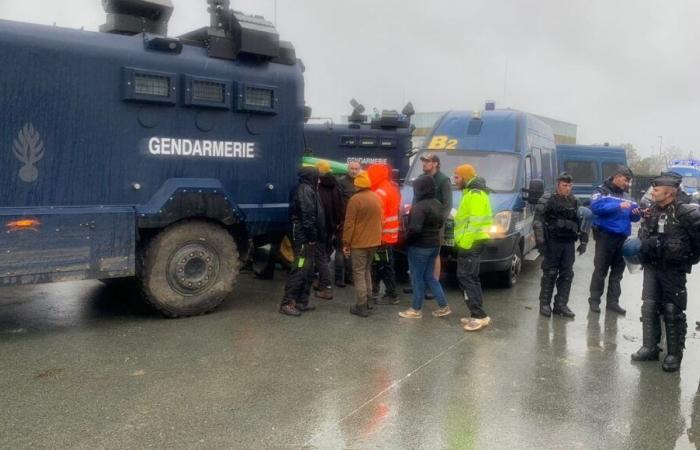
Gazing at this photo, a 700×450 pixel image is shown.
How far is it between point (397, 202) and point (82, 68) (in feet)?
12.3

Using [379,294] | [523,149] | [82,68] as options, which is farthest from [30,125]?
[523,149]

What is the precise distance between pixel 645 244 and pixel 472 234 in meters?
1.70

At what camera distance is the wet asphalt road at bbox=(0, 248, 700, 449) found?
423 centimetres

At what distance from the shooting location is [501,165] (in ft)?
30.9

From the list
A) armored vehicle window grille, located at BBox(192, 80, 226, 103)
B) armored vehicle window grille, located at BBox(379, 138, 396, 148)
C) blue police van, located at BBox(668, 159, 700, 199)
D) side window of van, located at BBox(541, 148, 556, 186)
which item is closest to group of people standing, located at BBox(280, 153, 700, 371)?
armored vehicle window grille, located at BBox(192, 80, 226, 103)

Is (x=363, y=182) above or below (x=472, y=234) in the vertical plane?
above

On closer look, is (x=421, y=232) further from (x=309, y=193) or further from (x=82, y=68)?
(x=82, y=68)

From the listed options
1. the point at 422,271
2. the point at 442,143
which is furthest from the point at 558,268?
the point at 442,143

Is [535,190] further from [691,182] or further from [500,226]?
[691,182]

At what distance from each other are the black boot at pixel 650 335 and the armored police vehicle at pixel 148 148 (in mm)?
4127

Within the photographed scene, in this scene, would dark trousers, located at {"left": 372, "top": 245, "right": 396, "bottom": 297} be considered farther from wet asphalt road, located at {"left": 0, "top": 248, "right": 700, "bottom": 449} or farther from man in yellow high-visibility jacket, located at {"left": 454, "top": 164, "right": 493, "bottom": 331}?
man in yellow high-visibility jacket, located at {"left": 454, "top": 164, "right": 493, "bottom": 331}

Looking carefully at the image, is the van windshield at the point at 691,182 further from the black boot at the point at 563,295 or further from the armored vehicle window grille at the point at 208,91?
the armored vehicle window grille at the point at 208,91

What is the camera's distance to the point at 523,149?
962cm

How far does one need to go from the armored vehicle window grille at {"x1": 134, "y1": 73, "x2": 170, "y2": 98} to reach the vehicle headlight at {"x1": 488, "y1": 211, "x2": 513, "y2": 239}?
446 centimetres
